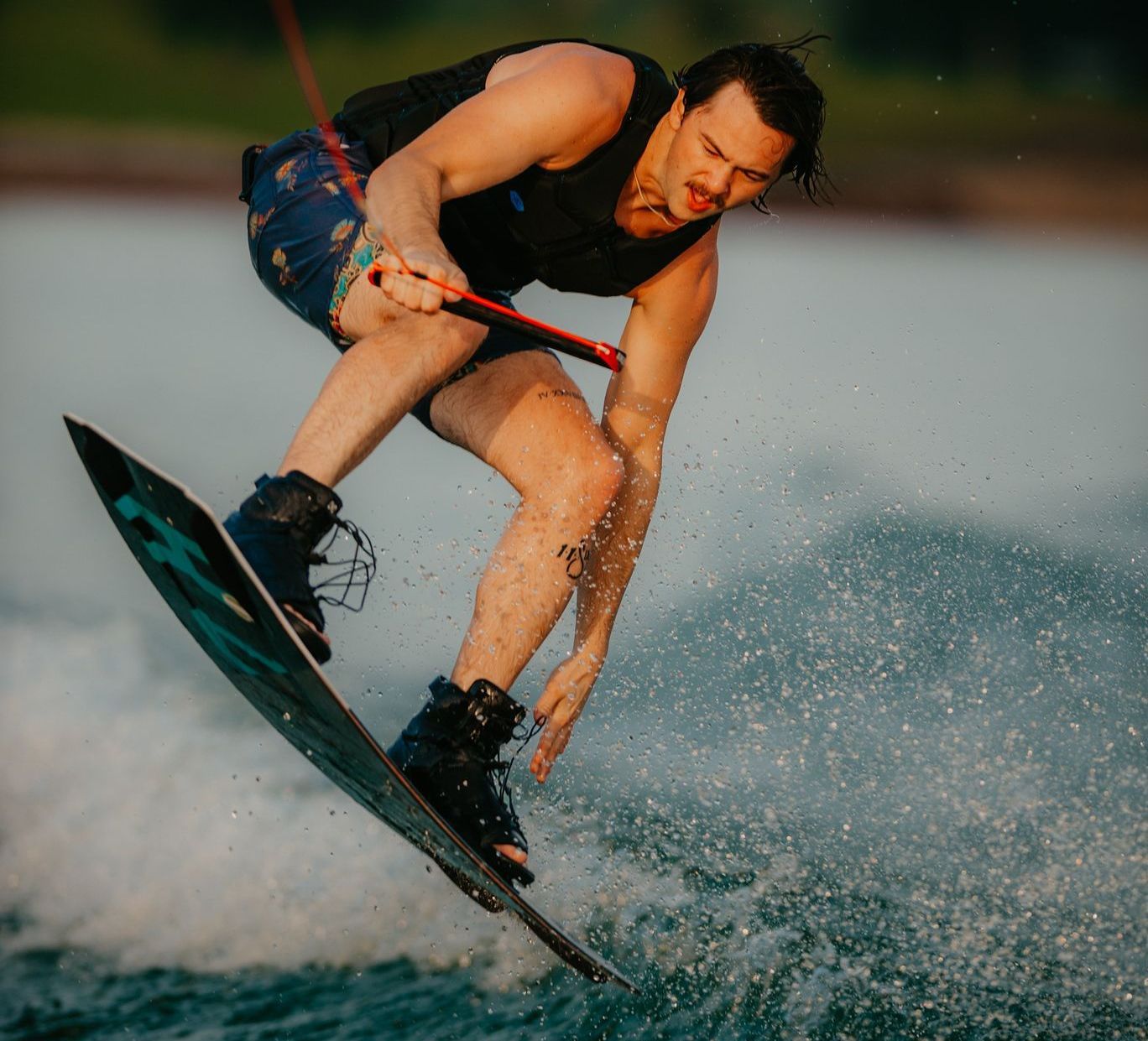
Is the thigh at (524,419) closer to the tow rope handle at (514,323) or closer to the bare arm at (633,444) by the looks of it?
the bare arm at (633,444)

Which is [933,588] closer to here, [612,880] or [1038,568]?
[1038,568]

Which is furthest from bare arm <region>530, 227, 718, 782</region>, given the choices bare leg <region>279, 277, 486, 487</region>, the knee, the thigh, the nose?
bare leg <region>279, 277, 486, 487</region>

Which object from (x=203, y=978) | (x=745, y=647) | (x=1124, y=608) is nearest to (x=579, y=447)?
(x=203, y=978)

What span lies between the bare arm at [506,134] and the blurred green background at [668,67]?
11.9 m

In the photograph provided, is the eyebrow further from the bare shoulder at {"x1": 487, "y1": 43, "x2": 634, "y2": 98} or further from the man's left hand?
the man's left hand

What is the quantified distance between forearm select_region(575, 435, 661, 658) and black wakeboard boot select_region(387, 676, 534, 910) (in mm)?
434

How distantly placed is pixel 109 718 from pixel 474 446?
2055mm

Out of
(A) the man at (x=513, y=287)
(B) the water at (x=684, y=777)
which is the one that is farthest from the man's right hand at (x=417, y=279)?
(B) the water at (x=684, y=777)

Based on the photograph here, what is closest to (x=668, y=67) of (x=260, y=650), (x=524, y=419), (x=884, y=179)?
(x=884, y=179)

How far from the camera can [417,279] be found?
2.49m

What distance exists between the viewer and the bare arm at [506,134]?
2.70 meters

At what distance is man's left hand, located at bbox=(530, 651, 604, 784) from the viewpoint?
10.9ft

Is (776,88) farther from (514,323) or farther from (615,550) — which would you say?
(615,550)

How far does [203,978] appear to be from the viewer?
360 centimetres
